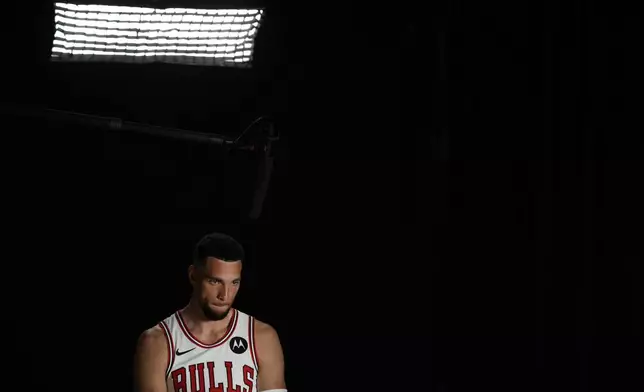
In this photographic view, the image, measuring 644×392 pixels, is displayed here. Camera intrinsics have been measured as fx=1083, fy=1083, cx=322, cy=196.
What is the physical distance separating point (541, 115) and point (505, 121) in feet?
0.39

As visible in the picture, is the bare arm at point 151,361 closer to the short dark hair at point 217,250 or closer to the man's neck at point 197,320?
the man's neck at point 197,320

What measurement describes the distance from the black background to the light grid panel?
0.04 m

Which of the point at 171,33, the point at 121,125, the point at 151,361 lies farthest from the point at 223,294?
the point at 171,33

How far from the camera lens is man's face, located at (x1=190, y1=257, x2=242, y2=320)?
3143mm

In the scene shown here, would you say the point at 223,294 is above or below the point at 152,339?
above

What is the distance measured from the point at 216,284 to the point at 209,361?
239 mm

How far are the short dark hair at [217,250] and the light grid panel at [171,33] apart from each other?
639 millimetres

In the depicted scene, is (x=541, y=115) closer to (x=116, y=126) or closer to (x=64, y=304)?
(x=116, y=126)

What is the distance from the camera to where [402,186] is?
11.7 feet

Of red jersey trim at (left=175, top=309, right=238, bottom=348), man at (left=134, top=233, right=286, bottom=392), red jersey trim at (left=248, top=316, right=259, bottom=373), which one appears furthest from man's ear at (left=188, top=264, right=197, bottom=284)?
red jersey trim at (left=248, top=316, right=259, bottom=373)

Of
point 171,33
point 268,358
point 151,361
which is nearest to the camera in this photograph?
point 151,361

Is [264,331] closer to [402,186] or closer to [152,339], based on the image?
[152,339]

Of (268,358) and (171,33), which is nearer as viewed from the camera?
(268,358)

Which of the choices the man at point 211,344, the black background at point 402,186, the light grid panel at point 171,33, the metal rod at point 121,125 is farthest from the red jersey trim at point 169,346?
the light grid panel at point 171,33
